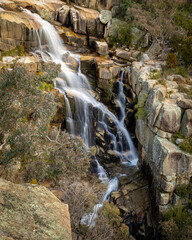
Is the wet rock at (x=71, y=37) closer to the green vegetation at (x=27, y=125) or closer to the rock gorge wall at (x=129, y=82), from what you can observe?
the rock gorge wall at (x=129, y=82)

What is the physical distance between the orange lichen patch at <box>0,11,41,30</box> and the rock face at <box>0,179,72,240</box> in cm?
1996

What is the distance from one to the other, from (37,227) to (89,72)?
63.8ft

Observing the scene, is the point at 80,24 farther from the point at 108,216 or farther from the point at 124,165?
the point at 108,216

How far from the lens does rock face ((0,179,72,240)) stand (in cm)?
375

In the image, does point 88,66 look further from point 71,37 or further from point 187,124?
point 187,124

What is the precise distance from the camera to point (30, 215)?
4207 mm

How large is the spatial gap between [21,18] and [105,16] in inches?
497

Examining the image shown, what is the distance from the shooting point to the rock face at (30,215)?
3746mm

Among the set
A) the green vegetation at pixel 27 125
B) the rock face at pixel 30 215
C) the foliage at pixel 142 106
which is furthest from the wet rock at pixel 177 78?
the rock face at pixel 30 215

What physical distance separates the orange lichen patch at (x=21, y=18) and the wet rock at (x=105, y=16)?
33.0ft

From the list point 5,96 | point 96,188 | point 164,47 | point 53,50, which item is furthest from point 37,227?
point 164,47

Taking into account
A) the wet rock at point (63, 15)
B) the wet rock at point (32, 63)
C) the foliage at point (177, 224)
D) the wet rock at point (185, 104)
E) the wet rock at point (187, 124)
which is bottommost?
the foliage at point (177, 224)

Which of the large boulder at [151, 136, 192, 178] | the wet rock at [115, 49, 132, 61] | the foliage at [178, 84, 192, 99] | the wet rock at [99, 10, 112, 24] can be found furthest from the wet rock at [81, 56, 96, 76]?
the large boulder at [151, 136, 192, 178]

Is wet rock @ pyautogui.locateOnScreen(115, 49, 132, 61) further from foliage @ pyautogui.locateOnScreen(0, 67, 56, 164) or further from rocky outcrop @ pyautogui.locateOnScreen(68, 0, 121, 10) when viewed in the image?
foliage @ pyautogui.locateOnScreen(0, 67, 56, 164)
